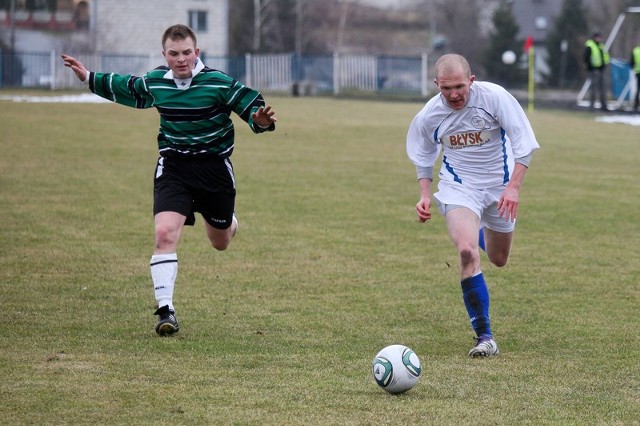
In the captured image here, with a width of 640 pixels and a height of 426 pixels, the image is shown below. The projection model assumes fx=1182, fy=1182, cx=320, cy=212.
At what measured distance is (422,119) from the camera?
766 cm

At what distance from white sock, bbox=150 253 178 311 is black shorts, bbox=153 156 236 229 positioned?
333 mm

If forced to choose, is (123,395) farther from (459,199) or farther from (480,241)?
(480,241)

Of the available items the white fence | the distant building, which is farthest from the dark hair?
the distant building

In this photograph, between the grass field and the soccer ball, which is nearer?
the grass field

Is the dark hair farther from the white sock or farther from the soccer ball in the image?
the soccer ball

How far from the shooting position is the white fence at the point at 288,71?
51.8m

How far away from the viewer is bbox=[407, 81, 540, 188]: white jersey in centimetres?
745

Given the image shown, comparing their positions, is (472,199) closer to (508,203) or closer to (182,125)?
(508,203)

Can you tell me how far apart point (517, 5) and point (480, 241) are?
87.1 metres

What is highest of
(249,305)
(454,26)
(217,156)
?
(454,26)

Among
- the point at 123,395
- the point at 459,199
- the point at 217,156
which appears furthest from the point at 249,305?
the point at 123,395

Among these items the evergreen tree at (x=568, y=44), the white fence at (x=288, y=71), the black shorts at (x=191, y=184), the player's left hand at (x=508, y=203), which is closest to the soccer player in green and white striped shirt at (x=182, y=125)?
the black shorts at (x=191, y=184)

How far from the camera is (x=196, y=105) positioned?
7984 millimetres

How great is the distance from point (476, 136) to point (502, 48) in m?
60.8
